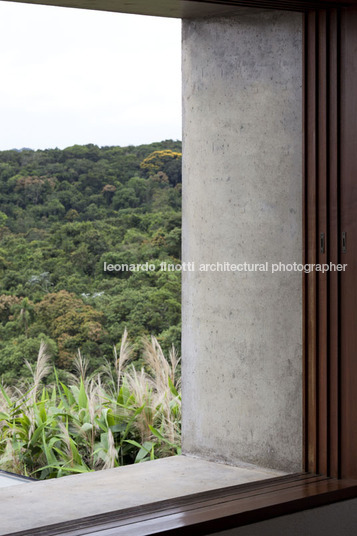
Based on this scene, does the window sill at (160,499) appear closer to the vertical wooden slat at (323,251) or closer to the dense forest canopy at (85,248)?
the vertical wooden slat at (323,251)

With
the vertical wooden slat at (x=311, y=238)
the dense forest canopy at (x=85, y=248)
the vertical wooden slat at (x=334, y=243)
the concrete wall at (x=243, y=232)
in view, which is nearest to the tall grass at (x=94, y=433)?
the concrete wall at (x=243, y=232)

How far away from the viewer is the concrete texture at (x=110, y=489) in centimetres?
255

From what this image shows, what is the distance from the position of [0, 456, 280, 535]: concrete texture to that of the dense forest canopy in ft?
14.2

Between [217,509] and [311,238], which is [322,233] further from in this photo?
[217,509]

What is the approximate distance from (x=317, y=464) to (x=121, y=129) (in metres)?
5.42

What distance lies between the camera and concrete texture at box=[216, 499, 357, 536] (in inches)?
96.3

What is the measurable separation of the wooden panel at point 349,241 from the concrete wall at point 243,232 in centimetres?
26

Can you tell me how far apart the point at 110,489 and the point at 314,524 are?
784 millimetres

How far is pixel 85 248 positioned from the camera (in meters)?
7.71

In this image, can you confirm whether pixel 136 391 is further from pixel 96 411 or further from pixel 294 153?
pixel 294 153

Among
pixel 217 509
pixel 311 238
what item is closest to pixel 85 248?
pixel 311 238

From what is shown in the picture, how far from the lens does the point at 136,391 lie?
418cm

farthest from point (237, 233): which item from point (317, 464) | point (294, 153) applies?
point (317, 464)

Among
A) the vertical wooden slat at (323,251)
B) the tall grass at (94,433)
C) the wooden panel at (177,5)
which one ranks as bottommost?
the tall grass at (94,433)
